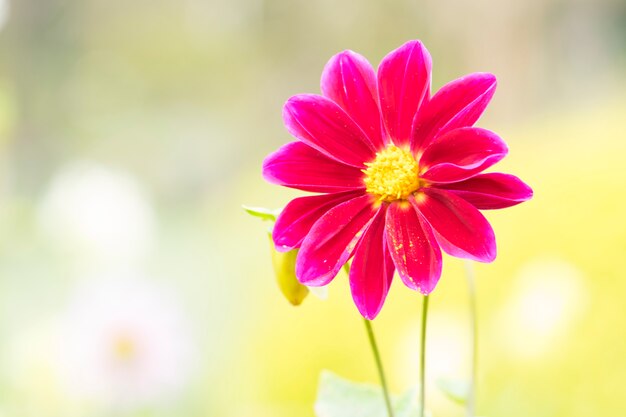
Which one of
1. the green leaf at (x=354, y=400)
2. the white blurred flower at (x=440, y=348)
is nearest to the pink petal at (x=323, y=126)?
the green leaf at (x=354, y=400)

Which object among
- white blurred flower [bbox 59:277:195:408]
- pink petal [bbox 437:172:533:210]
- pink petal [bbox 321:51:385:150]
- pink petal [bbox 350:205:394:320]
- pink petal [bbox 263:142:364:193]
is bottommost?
white blurred flower [bbox 59:277:195:408]

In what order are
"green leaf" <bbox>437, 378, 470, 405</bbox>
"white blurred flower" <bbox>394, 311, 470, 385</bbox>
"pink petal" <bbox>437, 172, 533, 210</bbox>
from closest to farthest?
"pink petal" <bbox>437, 172, 533, 210</bbox> < "green leaf" <bbox>437, 378, 470, 405</bbox> < "white blurred flower" <bbox>394, 311, 470, 385</bbox>

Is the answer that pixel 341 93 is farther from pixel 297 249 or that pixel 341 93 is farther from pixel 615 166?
pixel 615 166

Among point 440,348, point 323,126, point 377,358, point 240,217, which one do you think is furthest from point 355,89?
point 240,217

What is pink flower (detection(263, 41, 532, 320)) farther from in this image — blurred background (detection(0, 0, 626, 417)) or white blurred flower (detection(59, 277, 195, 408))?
white blurred flower (detection(59, 277, 195, 408))

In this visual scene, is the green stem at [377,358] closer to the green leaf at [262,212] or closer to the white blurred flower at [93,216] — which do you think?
the green leaf at [262,212]

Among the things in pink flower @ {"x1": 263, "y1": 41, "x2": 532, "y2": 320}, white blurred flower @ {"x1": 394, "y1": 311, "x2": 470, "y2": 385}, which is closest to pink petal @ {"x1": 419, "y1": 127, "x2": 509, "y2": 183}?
pink flower @ {"x1": 263, "y1": 41, "x2": 532, "y2": 320}
